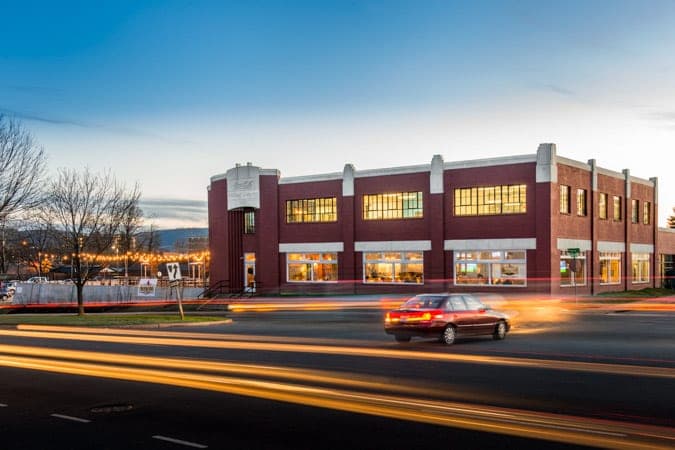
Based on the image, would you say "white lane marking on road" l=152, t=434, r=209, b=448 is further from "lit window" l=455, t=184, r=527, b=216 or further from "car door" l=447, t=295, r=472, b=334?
"lit window" l=455, t=184, r=527, b=216

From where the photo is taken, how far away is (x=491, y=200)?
46125 mm

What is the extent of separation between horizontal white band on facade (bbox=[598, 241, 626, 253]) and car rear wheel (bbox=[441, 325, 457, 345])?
31.8 meters

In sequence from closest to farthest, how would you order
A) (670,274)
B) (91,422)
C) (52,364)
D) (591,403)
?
1. (91,422)
2. (591,403)
3. (52,364)
4. (670,274)

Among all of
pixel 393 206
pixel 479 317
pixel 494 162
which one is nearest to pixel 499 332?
pixel 479 317

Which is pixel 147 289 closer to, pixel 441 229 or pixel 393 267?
pixel 393 267

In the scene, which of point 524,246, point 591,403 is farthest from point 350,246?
point 591,403

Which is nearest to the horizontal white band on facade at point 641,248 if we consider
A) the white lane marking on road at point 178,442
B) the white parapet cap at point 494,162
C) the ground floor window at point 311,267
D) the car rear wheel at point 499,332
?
the white parapet cap at point 494,162

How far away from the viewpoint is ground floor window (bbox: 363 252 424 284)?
48.9 meters

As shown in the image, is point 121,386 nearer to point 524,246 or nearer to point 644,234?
point 524,246

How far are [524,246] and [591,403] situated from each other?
34.2 meters

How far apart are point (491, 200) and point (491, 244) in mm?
2780

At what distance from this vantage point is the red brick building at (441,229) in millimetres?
44688

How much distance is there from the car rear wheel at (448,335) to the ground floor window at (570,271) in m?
24.9

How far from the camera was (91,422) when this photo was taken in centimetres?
1035
